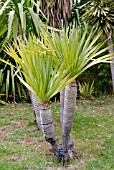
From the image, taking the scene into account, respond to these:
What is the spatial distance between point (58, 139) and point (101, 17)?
3.48 meters

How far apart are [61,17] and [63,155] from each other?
196cm

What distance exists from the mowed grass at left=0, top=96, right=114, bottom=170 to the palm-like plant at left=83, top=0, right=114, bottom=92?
1773 mm

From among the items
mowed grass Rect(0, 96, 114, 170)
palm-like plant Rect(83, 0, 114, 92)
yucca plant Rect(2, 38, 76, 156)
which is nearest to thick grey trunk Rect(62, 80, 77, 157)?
yucca plant Rect(2, 38, 76, 156)

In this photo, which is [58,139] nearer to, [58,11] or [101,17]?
[58,11]

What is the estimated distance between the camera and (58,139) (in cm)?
441

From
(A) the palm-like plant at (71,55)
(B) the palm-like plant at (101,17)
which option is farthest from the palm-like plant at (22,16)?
(B) the palm-like plant at (101,17)

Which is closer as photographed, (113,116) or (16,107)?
(113,116)

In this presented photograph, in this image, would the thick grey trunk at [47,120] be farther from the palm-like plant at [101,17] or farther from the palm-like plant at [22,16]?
the palm-like plant at [101,17]

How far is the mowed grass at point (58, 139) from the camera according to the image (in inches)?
136

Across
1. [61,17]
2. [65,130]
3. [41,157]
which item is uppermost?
[61,17]

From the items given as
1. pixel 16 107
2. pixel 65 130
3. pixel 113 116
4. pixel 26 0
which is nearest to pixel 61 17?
pixel 26 0

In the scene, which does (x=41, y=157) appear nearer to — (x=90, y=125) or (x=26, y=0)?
(x=90, y=125)

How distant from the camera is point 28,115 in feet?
20.7

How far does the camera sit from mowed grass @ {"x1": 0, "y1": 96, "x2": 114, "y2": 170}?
345 centimetres
